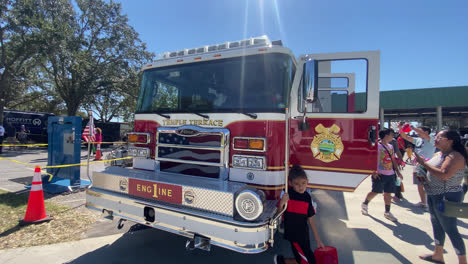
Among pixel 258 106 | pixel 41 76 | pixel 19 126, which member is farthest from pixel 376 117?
pixel 41 76

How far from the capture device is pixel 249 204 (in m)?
2.49

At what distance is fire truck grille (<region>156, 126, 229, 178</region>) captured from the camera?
3.19 meters

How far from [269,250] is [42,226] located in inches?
151

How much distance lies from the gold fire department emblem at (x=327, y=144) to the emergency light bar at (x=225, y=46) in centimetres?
142

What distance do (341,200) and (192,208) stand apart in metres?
4.93

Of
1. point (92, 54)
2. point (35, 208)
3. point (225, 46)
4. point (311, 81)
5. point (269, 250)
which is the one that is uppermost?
point (92, 54)

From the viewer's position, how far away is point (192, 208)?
278 cm

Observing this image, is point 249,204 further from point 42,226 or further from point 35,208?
point 35,208

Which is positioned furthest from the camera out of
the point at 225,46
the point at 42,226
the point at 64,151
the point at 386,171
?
the point at 64,151

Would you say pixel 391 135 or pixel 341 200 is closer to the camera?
pixel 391 135

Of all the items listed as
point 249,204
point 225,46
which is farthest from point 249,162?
point 225,46

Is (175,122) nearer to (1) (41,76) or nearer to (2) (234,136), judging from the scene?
(2) (234,136)

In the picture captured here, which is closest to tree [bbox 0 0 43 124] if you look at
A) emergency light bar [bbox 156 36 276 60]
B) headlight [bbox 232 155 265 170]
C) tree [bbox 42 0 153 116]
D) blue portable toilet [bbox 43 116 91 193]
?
tree [bbox 42 0 153 116]

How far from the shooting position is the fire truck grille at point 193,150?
10.5 feet
